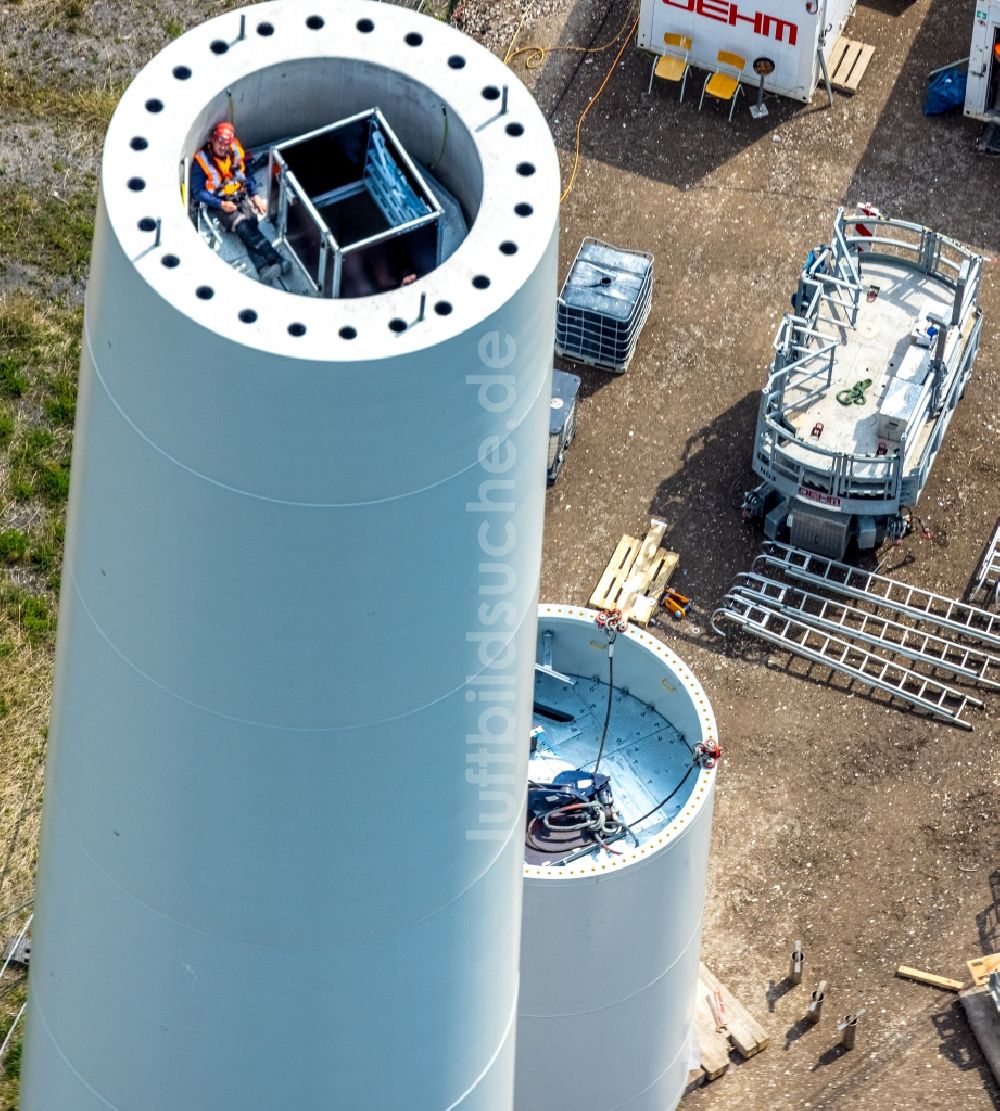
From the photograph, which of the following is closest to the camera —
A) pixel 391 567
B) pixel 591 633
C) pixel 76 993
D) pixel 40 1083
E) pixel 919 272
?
pixel 391 567

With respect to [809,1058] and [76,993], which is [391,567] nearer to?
[76,993]

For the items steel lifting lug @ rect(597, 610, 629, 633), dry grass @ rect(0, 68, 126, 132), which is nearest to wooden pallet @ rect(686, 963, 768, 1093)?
steel lifting lug @ rect(597, 610, 629, 633)

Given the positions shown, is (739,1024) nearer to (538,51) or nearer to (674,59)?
(674,59)

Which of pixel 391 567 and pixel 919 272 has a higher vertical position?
pixel 391 567

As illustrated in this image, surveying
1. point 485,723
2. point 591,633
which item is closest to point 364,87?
point 485,723

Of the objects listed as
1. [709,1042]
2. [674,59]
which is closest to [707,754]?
[709,1042]

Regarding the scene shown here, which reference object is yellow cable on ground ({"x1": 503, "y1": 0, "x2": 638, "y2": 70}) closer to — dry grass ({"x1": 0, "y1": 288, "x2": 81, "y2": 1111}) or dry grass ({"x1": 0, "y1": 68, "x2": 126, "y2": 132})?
dry grass ({"x1": 0, "y1": 68, "x2": 126, "y2": 132})

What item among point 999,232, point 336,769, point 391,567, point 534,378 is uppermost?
point 534,378
